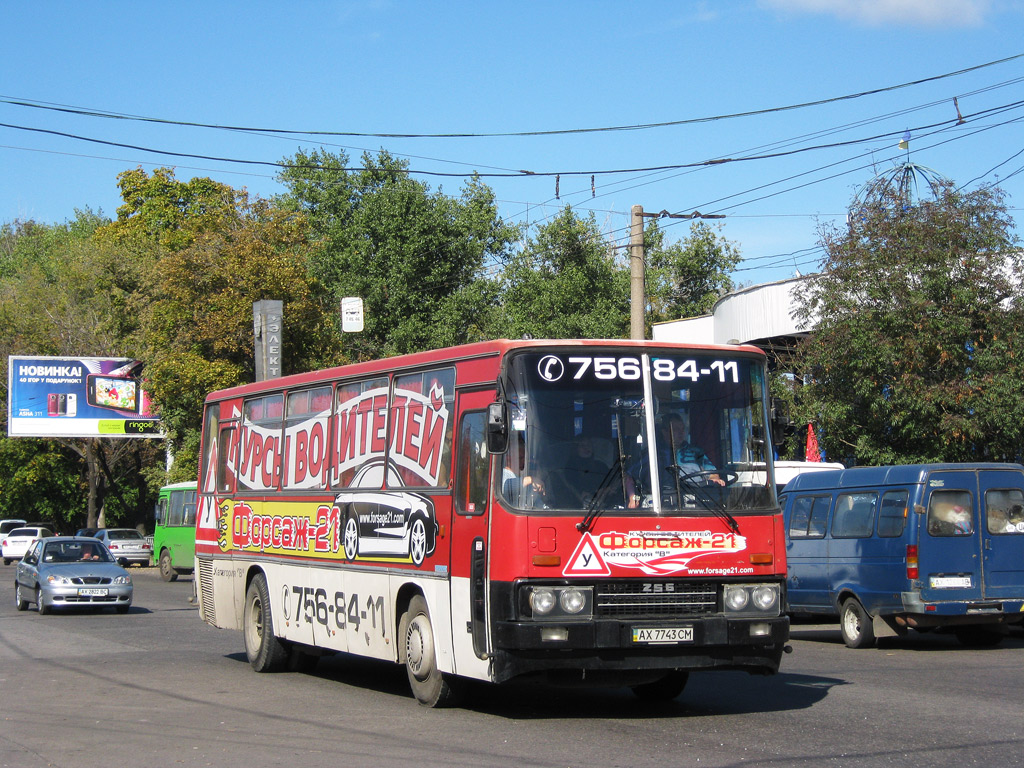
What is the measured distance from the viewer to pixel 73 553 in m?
26.4

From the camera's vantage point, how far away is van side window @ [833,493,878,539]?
56.9 feet

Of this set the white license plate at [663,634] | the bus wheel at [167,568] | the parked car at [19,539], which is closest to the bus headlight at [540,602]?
the white license plate at [663,634]

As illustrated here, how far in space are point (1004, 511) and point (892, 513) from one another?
1394 mm

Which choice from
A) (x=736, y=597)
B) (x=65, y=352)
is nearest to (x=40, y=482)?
(x=65, y=352)

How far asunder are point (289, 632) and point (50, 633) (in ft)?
28.3

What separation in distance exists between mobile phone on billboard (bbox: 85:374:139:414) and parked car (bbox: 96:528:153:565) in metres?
4.67

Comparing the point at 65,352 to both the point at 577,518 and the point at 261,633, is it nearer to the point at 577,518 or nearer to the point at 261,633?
the point at 261,633

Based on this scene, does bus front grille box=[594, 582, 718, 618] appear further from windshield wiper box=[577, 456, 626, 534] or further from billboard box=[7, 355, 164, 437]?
billboard box=[7, 355, 164, 437]

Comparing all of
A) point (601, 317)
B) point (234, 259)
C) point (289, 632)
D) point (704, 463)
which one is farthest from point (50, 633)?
point (601, 317)

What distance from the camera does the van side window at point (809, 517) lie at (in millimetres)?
18562

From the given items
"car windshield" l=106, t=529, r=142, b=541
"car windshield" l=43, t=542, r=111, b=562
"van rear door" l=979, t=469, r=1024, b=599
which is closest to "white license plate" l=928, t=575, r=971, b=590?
"van rear door" l=979, t=469, r=1024, b=599

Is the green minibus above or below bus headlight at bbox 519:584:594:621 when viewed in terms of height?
above

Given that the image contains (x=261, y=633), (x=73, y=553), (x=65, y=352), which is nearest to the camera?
(x=261, y=633)

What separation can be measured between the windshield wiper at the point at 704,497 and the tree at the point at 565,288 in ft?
116
